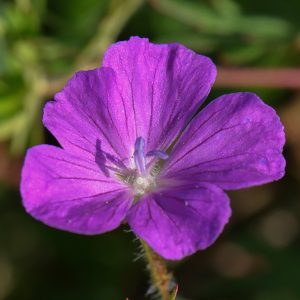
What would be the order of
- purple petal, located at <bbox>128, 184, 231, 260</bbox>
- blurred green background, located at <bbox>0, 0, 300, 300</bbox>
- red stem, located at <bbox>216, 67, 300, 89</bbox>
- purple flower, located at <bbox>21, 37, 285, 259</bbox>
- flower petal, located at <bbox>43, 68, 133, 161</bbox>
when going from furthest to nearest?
blurred green background, located at <bbox>0, 0, 300, 300</bbox> < red stem, located at <bbox>216, 67, 300, 89</bbox> < flower petal, located at <bbox>43, 68, 133, 161</bbox> < purple flower, located at <bbox>21, 37, 285, 259</bbox> < purple petal, located at <bbox>128, 184, 231, 260</bbox>

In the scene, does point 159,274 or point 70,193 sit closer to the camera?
point 70,193

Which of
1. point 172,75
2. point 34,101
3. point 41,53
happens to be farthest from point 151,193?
point 41,53

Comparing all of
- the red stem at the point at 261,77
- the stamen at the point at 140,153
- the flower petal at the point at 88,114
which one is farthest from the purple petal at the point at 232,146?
the red stem at the point at 261,77

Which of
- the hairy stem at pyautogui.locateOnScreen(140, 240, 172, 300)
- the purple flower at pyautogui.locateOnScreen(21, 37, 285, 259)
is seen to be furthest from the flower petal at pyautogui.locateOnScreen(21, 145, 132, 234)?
the hairy stem at pyautogui.locateOnScreen(140, 240, 172, 300)

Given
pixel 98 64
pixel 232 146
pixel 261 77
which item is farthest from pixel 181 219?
pixel 98 64

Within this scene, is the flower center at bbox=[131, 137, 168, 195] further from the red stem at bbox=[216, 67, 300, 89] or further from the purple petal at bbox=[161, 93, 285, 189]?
the red stem at bbox=[216, 67, 300, 89]

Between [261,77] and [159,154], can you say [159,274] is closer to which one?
[159,154]

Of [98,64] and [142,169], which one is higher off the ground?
[142,169]
